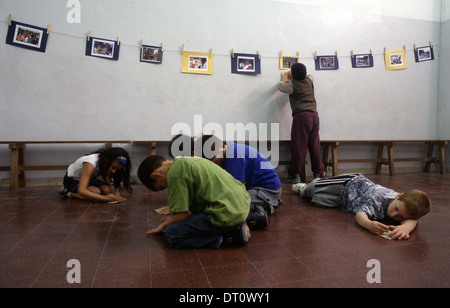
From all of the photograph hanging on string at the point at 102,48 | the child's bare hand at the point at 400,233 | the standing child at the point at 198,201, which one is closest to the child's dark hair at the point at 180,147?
the standing child at the point at 198,201

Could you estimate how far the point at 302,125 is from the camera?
11.8 feet

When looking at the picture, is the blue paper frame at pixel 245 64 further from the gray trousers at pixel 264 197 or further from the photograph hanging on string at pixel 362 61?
the gray trousers at pixel 264 197

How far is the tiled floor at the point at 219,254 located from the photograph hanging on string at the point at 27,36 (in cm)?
222

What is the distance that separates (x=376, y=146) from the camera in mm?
4508

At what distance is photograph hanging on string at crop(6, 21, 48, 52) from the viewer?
3.15 meters

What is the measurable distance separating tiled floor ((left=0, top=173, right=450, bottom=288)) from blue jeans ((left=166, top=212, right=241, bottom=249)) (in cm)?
4

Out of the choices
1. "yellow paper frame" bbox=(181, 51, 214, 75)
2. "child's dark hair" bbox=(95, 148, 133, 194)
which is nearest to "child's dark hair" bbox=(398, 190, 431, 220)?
"child's dark hair" bbox=(95, 148, 133, 194)

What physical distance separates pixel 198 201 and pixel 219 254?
0.29 m

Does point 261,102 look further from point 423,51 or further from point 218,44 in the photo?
point 423,51

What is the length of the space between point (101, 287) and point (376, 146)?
4.70 metres

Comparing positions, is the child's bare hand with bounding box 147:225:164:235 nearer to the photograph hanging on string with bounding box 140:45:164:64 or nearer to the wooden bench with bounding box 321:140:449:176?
the photograph hanging on string with bounding box 140:45:164:64

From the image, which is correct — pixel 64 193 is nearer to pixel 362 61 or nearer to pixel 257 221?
pixel 257 221

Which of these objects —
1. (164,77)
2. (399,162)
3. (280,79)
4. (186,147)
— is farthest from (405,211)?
(399,162)

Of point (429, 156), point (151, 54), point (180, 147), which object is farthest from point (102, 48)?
point (429, 156)
